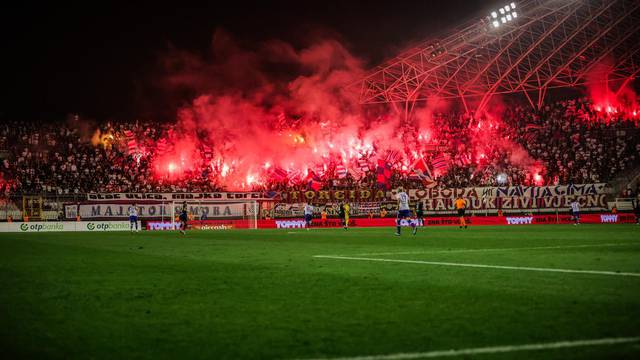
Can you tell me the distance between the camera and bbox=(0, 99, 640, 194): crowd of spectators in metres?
48.4

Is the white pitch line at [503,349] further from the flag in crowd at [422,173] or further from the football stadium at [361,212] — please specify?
the flag in crowd at [422,173]

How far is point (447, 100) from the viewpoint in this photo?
63.3 meters

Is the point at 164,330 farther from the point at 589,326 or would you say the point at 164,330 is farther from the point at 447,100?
the point at 447,100

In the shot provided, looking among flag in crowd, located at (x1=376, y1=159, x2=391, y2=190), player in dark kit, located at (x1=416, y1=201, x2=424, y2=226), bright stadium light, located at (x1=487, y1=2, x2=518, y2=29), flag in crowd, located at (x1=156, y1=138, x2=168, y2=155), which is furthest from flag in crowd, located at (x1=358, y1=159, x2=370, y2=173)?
flag in crowd, located at (x1=156, y1=138, x2=168, y2=155)

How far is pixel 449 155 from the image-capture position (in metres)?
54.3

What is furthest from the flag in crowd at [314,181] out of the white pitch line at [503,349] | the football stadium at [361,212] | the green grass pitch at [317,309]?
the white pitch line at [503,349]

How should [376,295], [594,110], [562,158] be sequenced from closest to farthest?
[376,295], [562,158], [594,110]

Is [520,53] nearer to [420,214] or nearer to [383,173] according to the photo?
[383,173]

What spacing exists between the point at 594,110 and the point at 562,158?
8200mm

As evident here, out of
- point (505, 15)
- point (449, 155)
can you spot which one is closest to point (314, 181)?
point (449, 155)

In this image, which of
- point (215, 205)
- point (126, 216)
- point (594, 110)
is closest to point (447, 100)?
point (594, 110)

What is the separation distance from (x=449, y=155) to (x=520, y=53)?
10.1 metres

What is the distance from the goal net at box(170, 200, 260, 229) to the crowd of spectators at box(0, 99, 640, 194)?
13.7 feet

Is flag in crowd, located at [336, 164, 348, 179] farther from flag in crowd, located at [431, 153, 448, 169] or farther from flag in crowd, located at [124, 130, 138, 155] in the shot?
flag in crowd, located at [124, 130, 138, 155]
